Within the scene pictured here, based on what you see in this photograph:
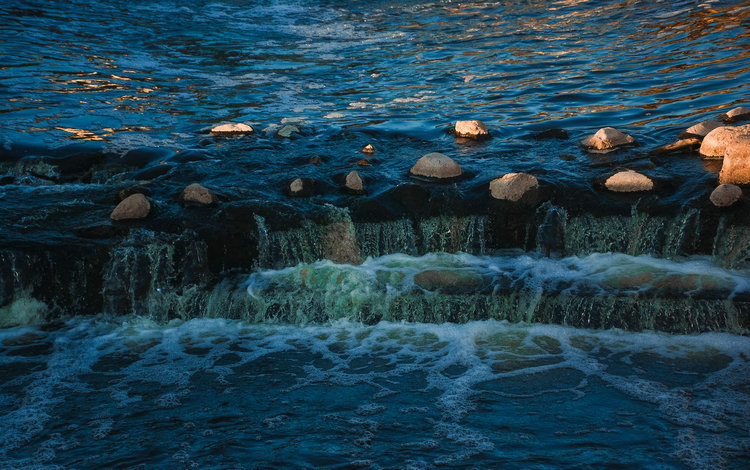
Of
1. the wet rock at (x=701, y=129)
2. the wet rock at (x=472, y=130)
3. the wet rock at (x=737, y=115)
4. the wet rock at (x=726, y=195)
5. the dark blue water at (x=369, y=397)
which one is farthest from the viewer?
the wet rock at (x=472, y=130)

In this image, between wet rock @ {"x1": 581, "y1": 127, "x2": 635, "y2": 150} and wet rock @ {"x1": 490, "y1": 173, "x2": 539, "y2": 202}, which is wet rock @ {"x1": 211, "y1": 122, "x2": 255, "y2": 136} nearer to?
wet rock @ {"x1": 490, "y1": 173, "x2": 539, "y2": 202}

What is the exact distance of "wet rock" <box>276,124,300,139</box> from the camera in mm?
8219

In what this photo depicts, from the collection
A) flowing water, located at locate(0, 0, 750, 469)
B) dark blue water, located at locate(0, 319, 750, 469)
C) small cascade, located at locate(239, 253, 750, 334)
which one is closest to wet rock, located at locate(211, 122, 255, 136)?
flowing water, located at locate(0, 0, 750, 469)

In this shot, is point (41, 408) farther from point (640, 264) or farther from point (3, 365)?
point (640, 264)

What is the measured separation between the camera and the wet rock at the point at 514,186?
6.32 m

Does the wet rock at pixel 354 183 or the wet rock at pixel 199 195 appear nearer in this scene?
the wet rock at pixel 199 195

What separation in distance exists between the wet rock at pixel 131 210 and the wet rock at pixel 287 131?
7.86 ft

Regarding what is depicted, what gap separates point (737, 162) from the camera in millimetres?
6070

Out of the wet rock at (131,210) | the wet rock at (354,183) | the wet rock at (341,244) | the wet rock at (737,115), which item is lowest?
the wet rock at (341,244)

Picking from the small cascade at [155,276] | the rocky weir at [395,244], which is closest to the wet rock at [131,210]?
the rocky weir at [395,244]

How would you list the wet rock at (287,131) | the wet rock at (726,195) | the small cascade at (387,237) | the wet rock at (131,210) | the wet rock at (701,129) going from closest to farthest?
the wet rock at (726,195)
the wet rock at (131,210)
the small cascade at (387,237)
the wet rock at (701,129)
the wet rock at (287,131)

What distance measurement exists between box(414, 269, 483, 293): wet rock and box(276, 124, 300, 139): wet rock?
10.1ft

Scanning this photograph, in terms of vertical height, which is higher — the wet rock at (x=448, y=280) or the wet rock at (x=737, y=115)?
the wet rock at (x=737, y=115)

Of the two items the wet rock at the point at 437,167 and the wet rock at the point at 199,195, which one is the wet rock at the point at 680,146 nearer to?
the wet rock at the point at 437,167
